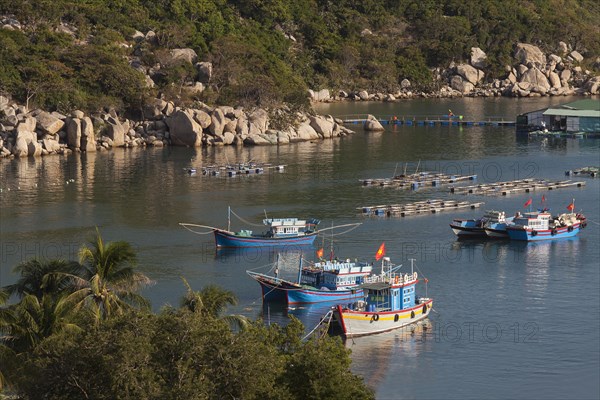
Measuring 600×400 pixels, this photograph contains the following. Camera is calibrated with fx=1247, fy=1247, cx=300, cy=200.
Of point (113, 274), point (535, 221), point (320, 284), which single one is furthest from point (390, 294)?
point (535, 221)

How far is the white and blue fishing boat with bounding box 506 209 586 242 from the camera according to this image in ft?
223

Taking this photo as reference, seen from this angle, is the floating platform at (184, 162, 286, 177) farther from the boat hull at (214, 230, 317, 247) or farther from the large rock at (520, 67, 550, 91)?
the large rock at (520, 67, 550, 91)

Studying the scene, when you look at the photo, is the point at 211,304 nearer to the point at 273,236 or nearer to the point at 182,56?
the point at 273,236

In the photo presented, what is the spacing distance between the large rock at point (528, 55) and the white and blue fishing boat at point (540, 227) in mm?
108422

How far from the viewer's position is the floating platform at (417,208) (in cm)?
7481

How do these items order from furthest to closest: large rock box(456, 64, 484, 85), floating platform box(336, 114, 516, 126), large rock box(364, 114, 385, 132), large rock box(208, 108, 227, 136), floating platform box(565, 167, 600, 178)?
large rock box(456, 64, 484, 85), floating platform box(336, 114, 516, 126), large rock box(364, 114, 385, 132), large rock box(208, 108, 227, 136), floating platform box(565, 167, 600, 178)

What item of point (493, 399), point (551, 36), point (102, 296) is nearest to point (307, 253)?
point (493, 399)

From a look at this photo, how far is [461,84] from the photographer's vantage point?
553 ft

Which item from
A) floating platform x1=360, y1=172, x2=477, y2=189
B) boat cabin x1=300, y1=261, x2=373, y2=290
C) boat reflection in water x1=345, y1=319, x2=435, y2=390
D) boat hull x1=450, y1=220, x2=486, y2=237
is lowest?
boat reflection in water x1=345, y1=319, x2=435, y2=390

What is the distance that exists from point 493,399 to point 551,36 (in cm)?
14605

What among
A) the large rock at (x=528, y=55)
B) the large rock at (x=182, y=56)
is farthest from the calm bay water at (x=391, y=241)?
the large rock at (x=528, y=55)

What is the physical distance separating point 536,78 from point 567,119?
52078 mm

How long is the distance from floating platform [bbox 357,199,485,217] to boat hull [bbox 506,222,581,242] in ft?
27.3

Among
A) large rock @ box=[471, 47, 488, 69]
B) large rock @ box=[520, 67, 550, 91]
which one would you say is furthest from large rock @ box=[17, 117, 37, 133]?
large rock @ box=[520, 67, 550, 91]
